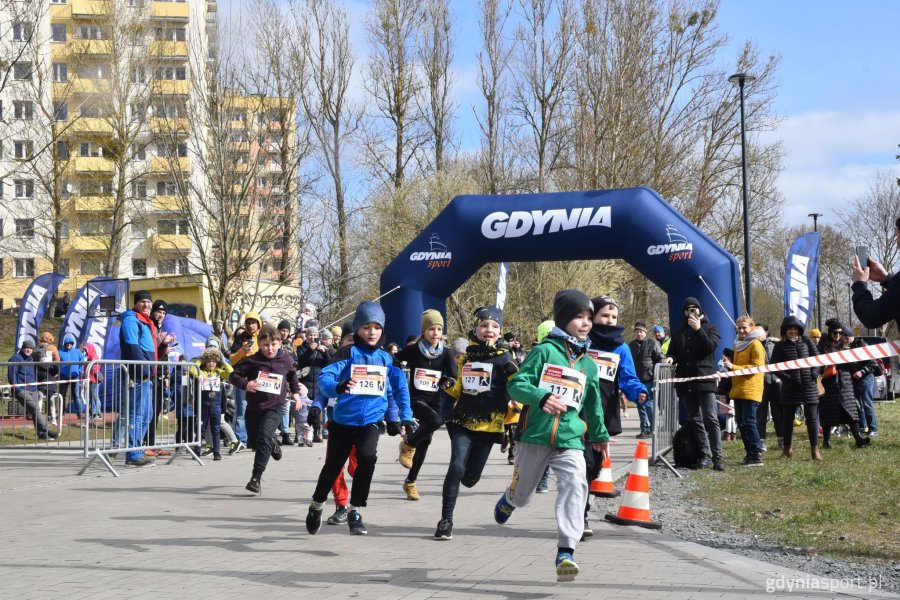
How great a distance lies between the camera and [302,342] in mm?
17953

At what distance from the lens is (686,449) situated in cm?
1248

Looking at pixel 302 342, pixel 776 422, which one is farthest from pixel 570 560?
pixel 302 342

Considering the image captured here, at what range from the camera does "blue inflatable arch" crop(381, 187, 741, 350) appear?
61.8 ft

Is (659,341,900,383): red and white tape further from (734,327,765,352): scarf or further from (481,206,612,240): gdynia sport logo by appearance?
(481,206,612,240): gdynia sport logo

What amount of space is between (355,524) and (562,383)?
2.43 metres

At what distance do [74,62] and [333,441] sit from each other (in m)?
33.0

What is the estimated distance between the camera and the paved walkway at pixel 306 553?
5.96 m

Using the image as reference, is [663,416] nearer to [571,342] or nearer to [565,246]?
[571,342]

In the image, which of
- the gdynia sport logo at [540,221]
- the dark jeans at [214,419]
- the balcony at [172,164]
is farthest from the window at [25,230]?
the dark jeans at [214,419]

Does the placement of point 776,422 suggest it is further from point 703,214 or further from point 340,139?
point 340,139

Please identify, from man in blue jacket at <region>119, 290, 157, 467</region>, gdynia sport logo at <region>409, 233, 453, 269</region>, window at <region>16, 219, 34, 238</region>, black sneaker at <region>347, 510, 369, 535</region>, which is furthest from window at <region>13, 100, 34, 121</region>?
black sneaker at <region>347, 510, 369, 535</region>

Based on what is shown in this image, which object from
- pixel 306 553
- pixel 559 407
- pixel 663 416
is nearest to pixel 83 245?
pixel 663 416

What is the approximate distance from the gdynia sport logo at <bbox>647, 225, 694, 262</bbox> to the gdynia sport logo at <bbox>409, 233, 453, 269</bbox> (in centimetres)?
438

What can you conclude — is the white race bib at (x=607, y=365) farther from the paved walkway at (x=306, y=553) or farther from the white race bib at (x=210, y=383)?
the white race bib at (x=210, y=383)
